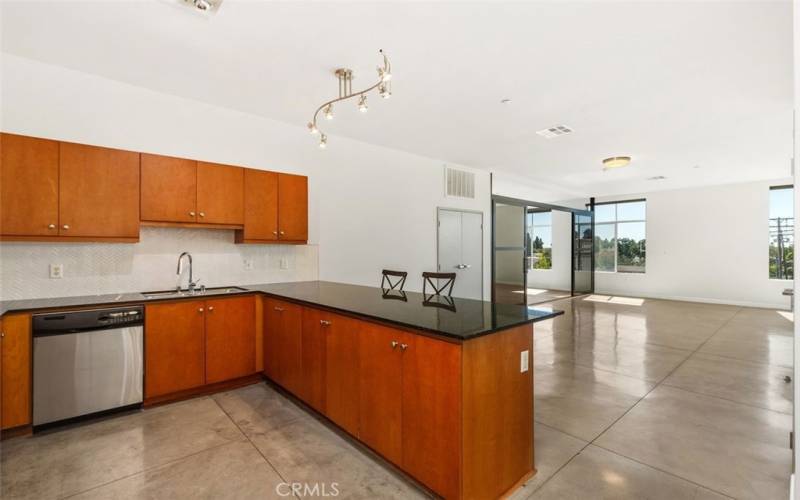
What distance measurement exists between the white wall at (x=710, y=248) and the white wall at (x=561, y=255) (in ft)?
4.87

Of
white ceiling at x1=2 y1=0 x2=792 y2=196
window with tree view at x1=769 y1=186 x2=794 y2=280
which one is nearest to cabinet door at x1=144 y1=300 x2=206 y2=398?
white ceiling at x1=2 y1=0 x2=792 y2=196

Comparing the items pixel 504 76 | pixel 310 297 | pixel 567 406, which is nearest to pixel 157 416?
pixel 310 297

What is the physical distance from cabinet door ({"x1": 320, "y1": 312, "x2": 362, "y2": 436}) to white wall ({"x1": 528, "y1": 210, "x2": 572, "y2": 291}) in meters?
9.96

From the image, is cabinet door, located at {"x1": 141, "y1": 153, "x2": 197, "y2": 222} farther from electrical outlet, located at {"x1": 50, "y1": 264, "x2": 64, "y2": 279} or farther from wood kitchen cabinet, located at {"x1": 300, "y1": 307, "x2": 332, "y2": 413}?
wood kitchen cabinet, located at {"x1": 300, "y1": 307, "x2": 332, "y2": 413}

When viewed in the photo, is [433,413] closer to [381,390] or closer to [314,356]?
[381,390]

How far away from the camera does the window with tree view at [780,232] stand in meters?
8.08

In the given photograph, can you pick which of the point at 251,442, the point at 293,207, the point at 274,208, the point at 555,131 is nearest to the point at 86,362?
the point at 251,442

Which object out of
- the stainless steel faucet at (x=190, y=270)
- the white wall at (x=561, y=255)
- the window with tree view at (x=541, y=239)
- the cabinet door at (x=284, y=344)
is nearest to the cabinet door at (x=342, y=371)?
the cabinet door at (x=284, y=344)

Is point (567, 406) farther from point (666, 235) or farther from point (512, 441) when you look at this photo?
point (666, 235)

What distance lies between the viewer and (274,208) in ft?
13.3

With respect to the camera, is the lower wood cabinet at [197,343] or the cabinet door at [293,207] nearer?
the lower wood cabinet at [197,343]

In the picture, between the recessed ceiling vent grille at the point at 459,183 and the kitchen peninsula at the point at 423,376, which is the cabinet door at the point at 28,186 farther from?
the recessed ceiling vent grille at the point at 459,183

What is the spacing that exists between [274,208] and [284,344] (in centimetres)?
159

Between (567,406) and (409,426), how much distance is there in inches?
74.7
